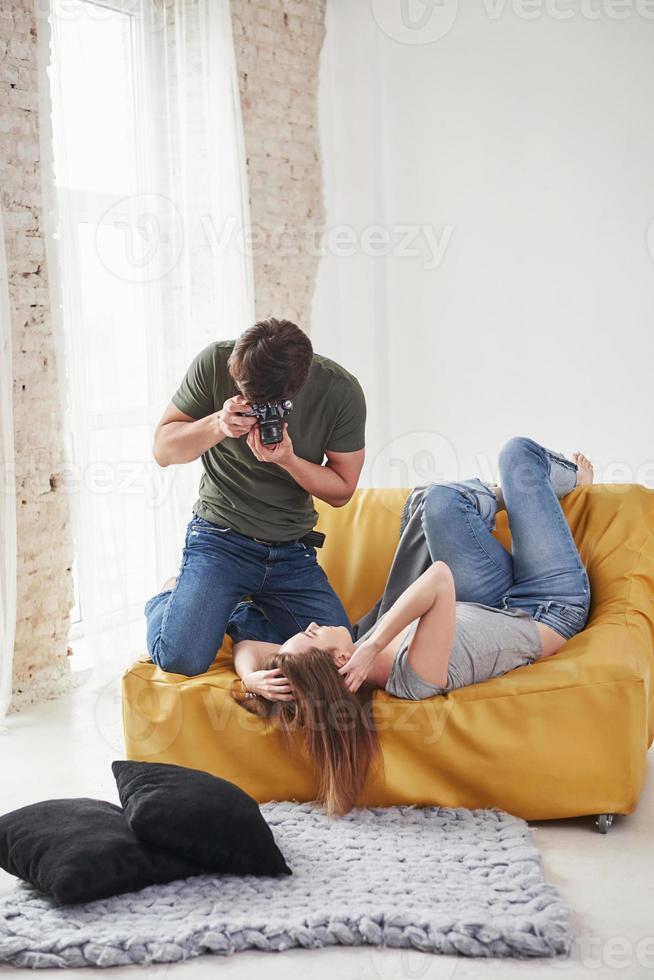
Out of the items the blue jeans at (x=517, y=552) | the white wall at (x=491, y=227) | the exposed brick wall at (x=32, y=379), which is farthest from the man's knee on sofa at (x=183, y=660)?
the white wall at (x=491, y=227)

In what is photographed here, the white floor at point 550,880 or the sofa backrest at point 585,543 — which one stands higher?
the sofa backrest at point 585,543

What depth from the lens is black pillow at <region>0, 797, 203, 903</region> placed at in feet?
6.50

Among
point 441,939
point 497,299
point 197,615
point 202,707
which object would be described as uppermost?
point 497,299

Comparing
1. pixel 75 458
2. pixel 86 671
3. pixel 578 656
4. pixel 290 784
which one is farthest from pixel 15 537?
pixel 578 656

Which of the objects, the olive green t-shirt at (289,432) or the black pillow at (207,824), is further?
the olive green t-shirt at (289,432)

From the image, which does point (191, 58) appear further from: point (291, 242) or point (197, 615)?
point (197, 615)

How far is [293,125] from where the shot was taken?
4637mm

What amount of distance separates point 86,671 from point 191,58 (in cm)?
239

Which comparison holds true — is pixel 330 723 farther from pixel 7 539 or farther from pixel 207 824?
pixel 7 539

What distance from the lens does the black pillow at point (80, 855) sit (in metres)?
1.98

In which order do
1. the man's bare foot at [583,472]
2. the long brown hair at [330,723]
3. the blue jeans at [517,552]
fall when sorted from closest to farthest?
1. the long brown hair at [330,723]
2. the blue jeans at [517,552]
3. the man's bare foot at [583,472]

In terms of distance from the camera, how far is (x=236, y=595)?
270 centimetres

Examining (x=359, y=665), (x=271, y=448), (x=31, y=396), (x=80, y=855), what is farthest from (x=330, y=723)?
(x=31, y=396)

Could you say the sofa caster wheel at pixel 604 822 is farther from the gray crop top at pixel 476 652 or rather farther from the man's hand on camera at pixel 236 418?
the man's hand on camera at pixel 236 418
